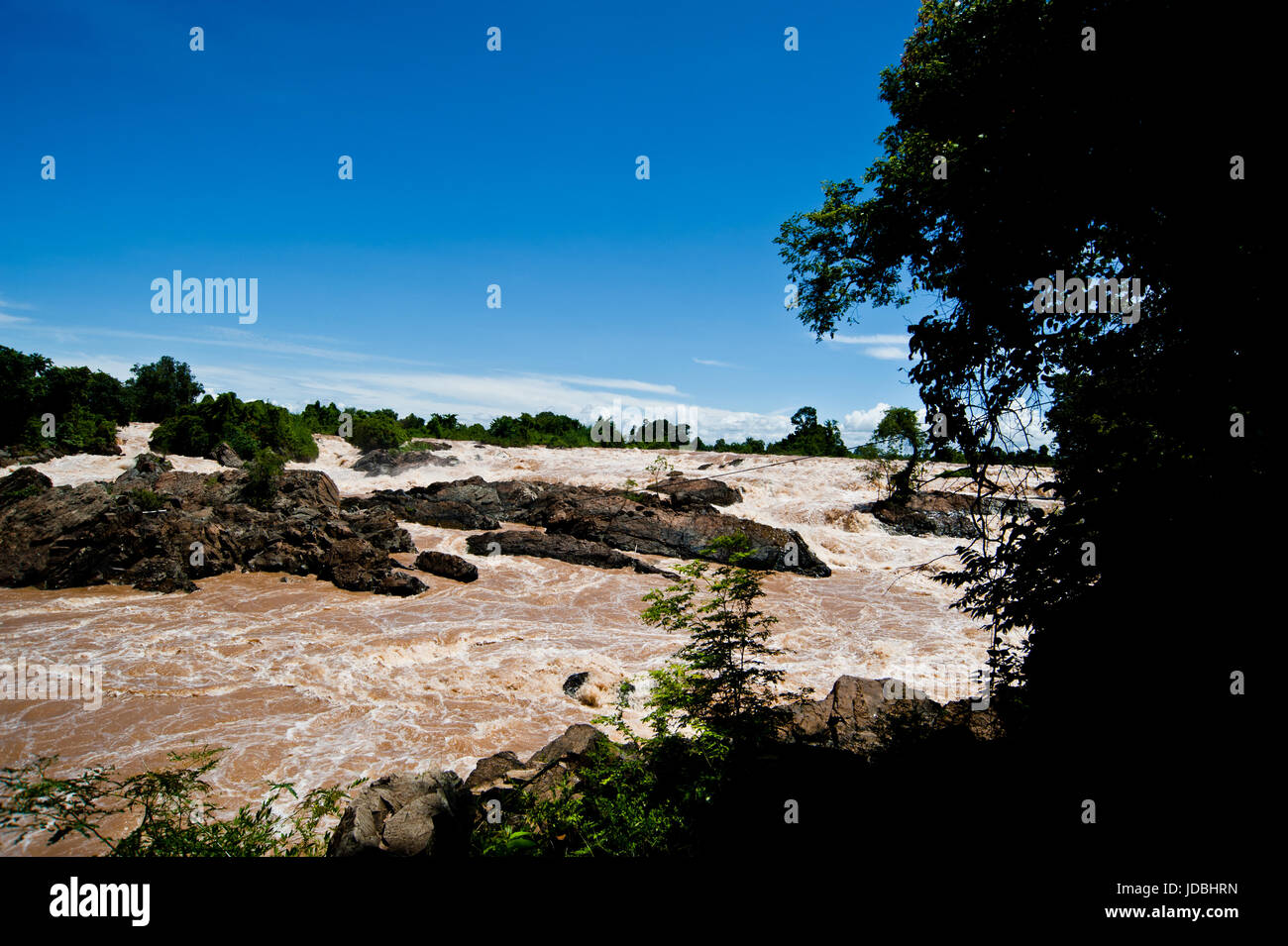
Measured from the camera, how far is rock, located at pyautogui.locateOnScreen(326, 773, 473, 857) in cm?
445

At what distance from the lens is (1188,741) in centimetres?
391

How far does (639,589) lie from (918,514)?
599 inches

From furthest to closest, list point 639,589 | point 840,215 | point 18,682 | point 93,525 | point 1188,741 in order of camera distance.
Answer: point 639,589
point 93,525
point 18,682
point 840,215
point 1188,741

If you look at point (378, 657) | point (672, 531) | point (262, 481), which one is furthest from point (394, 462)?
point (378, 657)

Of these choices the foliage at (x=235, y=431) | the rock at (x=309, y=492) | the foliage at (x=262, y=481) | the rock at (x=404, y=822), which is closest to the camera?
the rock at (x=404, y=822)

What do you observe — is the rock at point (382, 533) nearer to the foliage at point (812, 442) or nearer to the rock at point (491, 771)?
the rock at point (491, 771)

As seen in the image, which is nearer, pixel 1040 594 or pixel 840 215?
pixel 1040 594

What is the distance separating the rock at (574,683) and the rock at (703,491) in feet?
56.0

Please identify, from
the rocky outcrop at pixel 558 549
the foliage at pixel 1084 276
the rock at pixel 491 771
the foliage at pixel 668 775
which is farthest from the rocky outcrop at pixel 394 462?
the foliage at pixel 1084 276

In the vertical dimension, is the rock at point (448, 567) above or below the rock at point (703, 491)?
below

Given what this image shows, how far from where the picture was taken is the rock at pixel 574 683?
1057 centimetres
